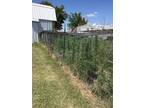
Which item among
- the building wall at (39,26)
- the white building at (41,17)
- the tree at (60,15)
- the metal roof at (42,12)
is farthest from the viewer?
the tree at (60,15)

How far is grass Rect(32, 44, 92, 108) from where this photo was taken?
13.6 ft

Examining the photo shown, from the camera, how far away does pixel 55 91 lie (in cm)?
505

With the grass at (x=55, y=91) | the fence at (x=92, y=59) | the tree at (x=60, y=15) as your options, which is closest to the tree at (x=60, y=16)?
the tree at (x=60, y=15)

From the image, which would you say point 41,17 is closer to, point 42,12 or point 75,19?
point 42,12

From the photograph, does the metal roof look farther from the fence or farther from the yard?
the yard

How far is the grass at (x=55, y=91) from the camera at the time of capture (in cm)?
416

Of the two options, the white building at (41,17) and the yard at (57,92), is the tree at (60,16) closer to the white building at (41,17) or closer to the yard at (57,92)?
the white building at (41,17)

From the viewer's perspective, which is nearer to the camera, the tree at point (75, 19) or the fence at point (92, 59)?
the fence at point (92, 59)

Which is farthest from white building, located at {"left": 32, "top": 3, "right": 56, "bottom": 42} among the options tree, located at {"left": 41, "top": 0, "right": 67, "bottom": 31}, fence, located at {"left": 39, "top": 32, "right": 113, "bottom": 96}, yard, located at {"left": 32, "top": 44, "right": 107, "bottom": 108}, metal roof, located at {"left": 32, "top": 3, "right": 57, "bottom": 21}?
yard, located at {"left": 32, "top": 44, "right": 107, "bottom": 108}

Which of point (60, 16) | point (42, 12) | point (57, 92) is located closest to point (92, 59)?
point (57, 92)
